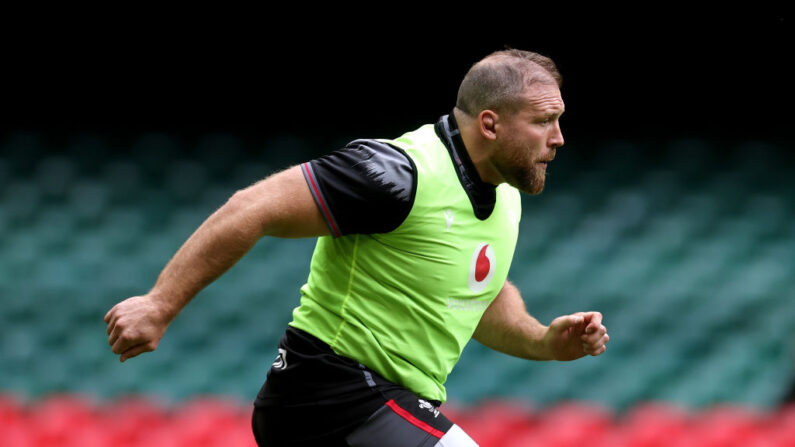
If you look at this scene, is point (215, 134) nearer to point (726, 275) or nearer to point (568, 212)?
point (568, 212)

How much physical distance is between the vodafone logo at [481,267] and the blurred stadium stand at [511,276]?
2.59 meters

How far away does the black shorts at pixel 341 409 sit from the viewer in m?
2.58

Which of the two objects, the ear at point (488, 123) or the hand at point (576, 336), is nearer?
the ear at point (488, 123)

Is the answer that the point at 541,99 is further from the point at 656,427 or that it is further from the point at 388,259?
the point at 656,427

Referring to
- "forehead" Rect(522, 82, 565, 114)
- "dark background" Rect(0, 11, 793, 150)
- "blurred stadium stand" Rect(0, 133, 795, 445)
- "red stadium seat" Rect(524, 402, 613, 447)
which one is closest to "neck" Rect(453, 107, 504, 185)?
"forehead" Rect(522, 82, 565, 114)

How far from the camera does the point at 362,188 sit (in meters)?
2.49

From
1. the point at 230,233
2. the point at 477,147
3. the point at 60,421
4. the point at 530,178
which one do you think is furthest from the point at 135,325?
the point at 60,421

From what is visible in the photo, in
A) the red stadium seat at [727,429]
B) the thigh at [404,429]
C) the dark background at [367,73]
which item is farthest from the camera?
the dark background at [367,73]

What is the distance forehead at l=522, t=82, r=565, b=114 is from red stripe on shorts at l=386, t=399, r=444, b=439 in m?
0.81

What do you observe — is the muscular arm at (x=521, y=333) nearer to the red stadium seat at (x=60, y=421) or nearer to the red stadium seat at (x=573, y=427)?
the red stadium seat at (x=573, y=427)

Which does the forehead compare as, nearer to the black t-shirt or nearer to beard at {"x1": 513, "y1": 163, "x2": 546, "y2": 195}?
beard at {"x1": 513, "y1": 163, "x2": 546, "y2": 195}

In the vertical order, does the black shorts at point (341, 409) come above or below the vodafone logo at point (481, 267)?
below

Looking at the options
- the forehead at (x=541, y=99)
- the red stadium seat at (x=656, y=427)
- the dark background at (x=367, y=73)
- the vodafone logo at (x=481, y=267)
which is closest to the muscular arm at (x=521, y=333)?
the vodafone logo at (x=481, y=267)

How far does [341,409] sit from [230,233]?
0.52m
